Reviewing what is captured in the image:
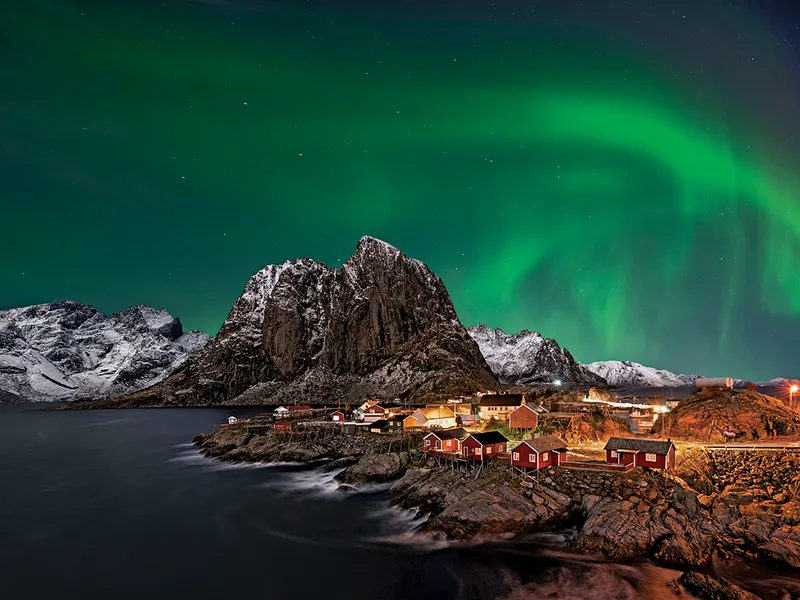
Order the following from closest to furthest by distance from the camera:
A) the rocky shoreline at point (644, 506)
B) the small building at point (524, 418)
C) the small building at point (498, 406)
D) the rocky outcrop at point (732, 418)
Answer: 1. the rocky shoreline at point (644, 506)
2. the rocky outcrop at point (732, 418)
3. the small building at point (524, 418)
4. the small building at point (498, 406)

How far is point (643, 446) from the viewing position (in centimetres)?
4550

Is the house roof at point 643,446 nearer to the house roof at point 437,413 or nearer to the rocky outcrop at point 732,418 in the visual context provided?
the rocky outcrop at point 732,418

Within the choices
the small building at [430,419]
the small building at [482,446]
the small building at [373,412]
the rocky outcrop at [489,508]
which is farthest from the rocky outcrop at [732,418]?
the small building at [373,412]

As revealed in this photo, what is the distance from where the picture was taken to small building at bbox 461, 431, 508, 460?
2208 inches

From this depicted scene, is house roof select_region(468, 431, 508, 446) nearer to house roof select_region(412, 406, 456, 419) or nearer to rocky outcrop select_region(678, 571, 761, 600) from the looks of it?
rocky outcrop select_region(678, 571, 761, 600)

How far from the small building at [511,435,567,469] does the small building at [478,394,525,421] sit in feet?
145

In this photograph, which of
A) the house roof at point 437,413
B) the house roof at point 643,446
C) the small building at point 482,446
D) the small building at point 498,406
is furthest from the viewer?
the small building at point 498,406

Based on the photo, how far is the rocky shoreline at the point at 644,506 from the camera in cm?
3366

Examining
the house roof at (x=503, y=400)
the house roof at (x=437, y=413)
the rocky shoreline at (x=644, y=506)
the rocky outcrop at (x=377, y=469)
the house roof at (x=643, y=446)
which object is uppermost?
the house roof at (x=503, y=400)

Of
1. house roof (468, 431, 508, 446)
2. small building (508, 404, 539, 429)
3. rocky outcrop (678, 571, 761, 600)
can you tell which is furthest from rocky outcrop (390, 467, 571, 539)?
small building (508, 404, 539, 429)

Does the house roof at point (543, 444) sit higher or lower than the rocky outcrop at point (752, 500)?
higher

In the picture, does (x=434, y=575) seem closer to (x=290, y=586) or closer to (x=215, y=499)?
(x=290, y=586)

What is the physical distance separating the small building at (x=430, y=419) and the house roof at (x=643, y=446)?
42535mm

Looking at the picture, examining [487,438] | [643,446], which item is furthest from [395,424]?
[643,446]
